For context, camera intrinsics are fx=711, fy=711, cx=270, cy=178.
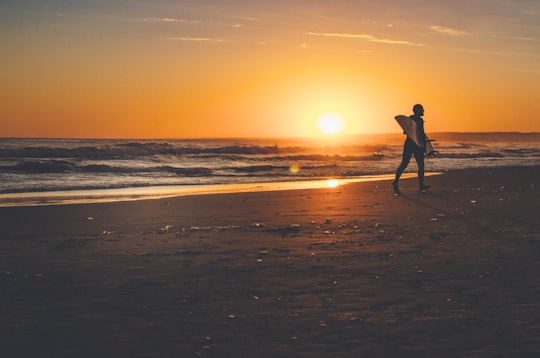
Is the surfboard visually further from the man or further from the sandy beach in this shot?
the sandy beach

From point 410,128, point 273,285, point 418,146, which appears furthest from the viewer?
point 418,146

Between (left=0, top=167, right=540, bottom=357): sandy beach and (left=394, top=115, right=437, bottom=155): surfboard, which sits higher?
(left=394, top=115, right=437, bottom=155): surfboard

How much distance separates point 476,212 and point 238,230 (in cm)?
459

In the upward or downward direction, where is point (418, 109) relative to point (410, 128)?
upward

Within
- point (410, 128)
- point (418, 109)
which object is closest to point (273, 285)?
point (410, 128)

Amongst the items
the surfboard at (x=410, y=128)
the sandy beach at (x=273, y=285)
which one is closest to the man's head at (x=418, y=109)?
the surfboard at (x=410, y=128)

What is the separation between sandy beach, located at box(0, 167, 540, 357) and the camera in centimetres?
478

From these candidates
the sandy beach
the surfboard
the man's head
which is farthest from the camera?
the man's head

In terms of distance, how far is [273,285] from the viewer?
657cm

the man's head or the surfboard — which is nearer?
the surfboard

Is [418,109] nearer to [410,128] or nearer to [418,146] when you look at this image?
[410,128]

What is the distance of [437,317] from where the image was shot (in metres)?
5.32

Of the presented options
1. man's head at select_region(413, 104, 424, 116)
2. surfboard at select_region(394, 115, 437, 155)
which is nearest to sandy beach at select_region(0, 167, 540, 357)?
surfboard at select_region(394, 115, 437, 155)

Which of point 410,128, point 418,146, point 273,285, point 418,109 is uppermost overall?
point 418,109
